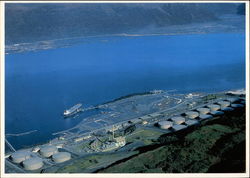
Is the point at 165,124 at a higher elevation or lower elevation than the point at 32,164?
higher

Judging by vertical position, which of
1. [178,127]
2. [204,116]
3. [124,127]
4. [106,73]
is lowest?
[124,127]

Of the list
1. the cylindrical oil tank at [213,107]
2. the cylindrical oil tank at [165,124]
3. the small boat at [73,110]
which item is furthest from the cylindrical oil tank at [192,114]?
the small boat at [73,110]

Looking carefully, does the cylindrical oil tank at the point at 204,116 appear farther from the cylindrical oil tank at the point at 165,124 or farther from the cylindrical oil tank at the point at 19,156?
the cylindrical oil tank at the point at 19,156

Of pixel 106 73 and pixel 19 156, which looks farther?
pixel 106 73

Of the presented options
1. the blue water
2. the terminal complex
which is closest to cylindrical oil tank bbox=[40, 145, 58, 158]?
the terminal complex

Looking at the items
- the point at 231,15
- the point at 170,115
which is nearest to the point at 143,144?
the point at 170,115

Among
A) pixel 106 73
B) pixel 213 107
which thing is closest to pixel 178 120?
pixel 213 107

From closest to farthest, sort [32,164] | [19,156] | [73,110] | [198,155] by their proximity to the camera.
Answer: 1. [198,155]
2. [32,164]
3. [19,156]
4. [73,110]

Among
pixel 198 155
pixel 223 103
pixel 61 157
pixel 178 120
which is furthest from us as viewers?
pixel 223 103

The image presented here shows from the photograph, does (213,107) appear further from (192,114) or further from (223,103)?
(192,114)
